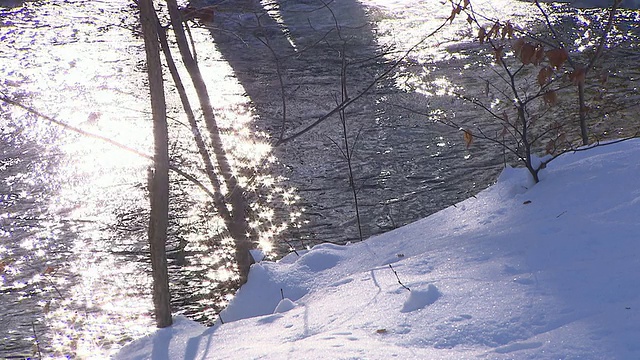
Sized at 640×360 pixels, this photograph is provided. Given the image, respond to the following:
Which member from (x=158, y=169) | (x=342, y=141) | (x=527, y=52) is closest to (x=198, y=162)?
(x=342, y=141)

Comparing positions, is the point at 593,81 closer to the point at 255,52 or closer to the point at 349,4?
the point at 255,52

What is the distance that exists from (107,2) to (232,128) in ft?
29.4

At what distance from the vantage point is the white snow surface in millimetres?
2738

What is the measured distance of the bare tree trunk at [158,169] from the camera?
3.91 m

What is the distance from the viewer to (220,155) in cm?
494

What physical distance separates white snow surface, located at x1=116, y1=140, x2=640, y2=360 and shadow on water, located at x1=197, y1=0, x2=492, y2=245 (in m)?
1.16

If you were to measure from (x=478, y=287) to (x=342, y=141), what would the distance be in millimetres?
5269

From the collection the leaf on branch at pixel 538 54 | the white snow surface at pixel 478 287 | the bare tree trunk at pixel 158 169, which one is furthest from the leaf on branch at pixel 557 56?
the bare tree trunk at pixel 158 169

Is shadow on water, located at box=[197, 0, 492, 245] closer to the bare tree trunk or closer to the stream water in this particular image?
the stream water

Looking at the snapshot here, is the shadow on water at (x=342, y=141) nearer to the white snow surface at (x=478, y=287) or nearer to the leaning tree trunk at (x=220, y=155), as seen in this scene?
the leaning tree trunk at (x=220, y=155)

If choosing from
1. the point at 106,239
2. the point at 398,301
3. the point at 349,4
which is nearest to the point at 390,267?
the point at 398,301

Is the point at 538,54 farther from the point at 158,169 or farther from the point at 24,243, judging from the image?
the point at 24,243

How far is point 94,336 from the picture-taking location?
4781mm

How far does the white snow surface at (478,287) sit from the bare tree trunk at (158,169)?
0.23m
